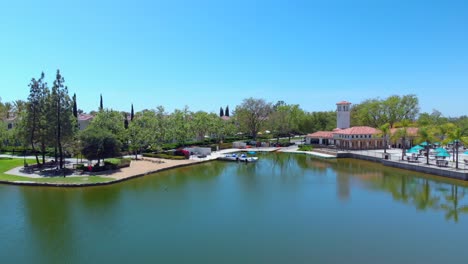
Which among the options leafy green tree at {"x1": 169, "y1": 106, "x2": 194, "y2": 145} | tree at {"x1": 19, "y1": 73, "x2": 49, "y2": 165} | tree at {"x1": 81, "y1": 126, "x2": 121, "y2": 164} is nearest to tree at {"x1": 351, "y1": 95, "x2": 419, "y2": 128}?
leafy green tree at {"x1": 169, "y1": 106, "x2": 194, "y2": 145}

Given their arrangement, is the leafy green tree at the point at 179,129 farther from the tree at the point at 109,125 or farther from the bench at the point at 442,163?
the bench at the point at 442,163

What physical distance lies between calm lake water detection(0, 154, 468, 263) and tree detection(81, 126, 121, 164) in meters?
5.47

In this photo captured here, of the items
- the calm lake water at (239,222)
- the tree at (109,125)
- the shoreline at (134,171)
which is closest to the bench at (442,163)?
the calm lake water at (239,222)

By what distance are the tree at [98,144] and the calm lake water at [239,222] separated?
17.9ft

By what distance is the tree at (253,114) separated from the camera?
252 feet

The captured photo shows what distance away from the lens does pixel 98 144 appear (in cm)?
3647

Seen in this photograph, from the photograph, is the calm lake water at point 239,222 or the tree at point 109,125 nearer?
the calm lake water at point 239,222

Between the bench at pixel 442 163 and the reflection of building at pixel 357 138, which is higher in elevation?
the reflection of building at pixel 357 138

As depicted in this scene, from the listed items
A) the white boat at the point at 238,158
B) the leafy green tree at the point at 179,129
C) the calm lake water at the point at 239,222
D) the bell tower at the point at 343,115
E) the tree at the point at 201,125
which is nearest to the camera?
the calm lake water at the point at 239,222

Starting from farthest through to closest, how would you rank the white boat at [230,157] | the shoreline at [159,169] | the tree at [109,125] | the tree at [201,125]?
the tree at [201,125], the white boat at [230,157], the tree at [109,125], the shoreline at [159,169]

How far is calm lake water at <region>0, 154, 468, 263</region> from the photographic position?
16.9m

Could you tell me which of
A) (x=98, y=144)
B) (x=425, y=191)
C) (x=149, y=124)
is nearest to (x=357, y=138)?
(x=425, y=191)

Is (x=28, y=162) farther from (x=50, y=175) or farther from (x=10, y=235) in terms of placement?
(x=10, y=235)

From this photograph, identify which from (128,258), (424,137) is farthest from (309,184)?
(128,258)
